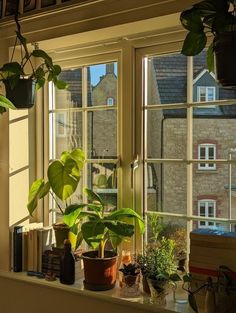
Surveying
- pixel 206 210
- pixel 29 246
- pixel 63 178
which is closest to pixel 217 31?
pixel 206 210

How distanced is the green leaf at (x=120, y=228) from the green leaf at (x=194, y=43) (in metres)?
0.89

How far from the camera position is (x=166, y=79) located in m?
2.24

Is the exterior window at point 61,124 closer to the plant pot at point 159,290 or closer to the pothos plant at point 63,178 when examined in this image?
the pothos plant at point 63,178

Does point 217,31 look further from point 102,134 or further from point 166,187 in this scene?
point 102,134

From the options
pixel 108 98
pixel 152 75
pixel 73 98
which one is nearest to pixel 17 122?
pixel 73 98

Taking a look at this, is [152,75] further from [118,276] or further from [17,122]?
[118,276]

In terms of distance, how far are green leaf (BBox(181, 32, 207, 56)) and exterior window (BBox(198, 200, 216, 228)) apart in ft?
2.88

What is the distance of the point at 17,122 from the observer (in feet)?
8.46

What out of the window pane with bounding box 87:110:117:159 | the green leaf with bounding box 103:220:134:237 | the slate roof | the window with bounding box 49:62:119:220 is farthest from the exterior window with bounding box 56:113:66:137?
the green leaf with bounding box 103:220:134:237

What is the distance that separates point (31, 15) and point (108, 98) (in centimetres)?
59

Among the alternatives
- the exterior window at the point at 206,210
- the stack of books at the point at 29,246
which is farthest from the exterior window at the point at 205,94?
the stack of books at the point at 29,246

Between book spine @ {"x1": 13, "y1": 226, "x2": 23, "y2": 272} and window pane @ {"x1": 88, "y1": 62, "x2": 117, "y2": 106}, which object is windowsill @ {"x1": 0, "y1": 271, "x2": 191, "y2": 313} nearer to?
book spine @ {"x1": 13, "y1": 226, "x2": 23, "y2": 272}

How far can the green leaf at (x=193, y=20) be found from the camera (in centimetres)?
138

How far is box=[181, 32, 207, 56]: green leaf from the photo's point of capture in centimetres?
142
